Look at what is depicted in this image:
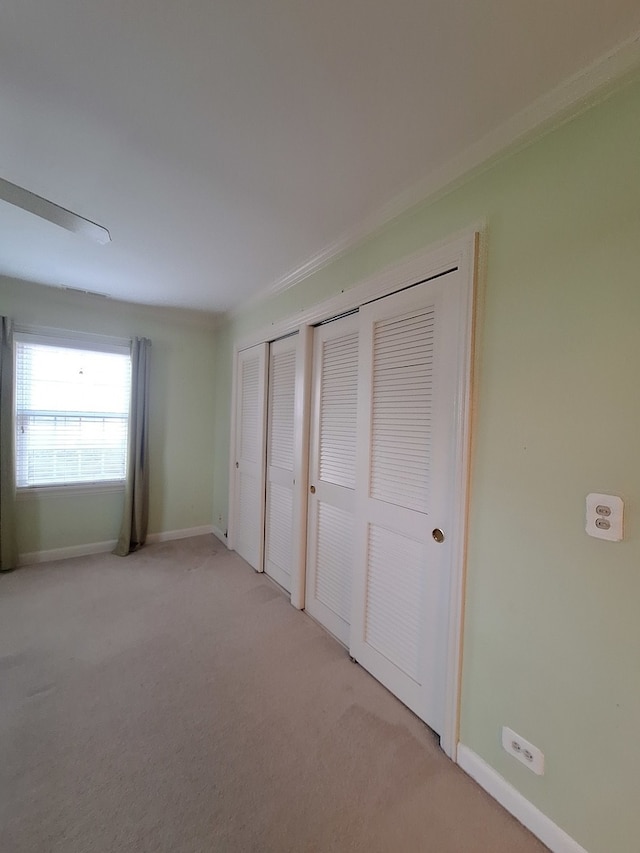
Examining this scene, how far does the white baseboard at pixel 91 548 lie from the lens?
3.12 m

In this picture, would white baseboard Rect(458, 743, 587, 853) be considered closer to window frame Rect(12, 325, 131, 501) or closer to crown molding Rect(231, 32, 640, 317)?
crown molding Rect(231, 32, 640, 317)

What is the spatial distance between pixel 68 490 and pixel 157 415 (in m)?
1.08

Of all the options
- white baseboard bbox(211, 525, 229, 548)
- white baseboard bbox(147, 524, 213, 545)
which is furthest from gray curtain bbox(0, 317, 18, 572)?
white baseboard bbox(211, 525, 229, 548)

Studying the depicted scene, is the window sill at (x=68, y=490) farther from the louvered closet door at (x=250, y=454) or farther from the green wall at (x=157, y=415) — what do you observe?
the louvered closet door at (x=250, y=454)

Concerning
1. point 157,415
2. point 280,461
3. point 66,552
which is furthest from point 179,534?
point 280,461

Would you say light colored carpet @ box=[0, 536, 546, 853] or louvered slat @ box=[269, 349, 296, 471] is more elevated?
louvered slat @ box=[269, 349, 296, 471]

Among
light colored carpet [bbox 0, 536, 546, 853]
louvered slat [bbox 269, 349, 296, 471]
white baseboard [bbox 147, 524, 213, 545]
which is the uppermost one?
louvered slat [bbox 269, 349, 296, 471]

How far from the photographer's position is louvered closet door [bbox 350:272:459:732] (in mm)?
1488

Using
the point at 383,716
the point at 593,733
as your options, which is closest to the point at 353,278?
the point at 593,733

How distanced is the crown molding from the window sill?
3.33 m

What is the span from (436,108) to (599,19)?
0.44m

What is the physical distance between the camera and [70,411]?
3.28 metres

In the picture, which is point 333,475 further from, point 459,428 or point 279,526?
point 459,428

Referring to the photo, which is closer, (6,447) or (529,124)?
(529,124)
